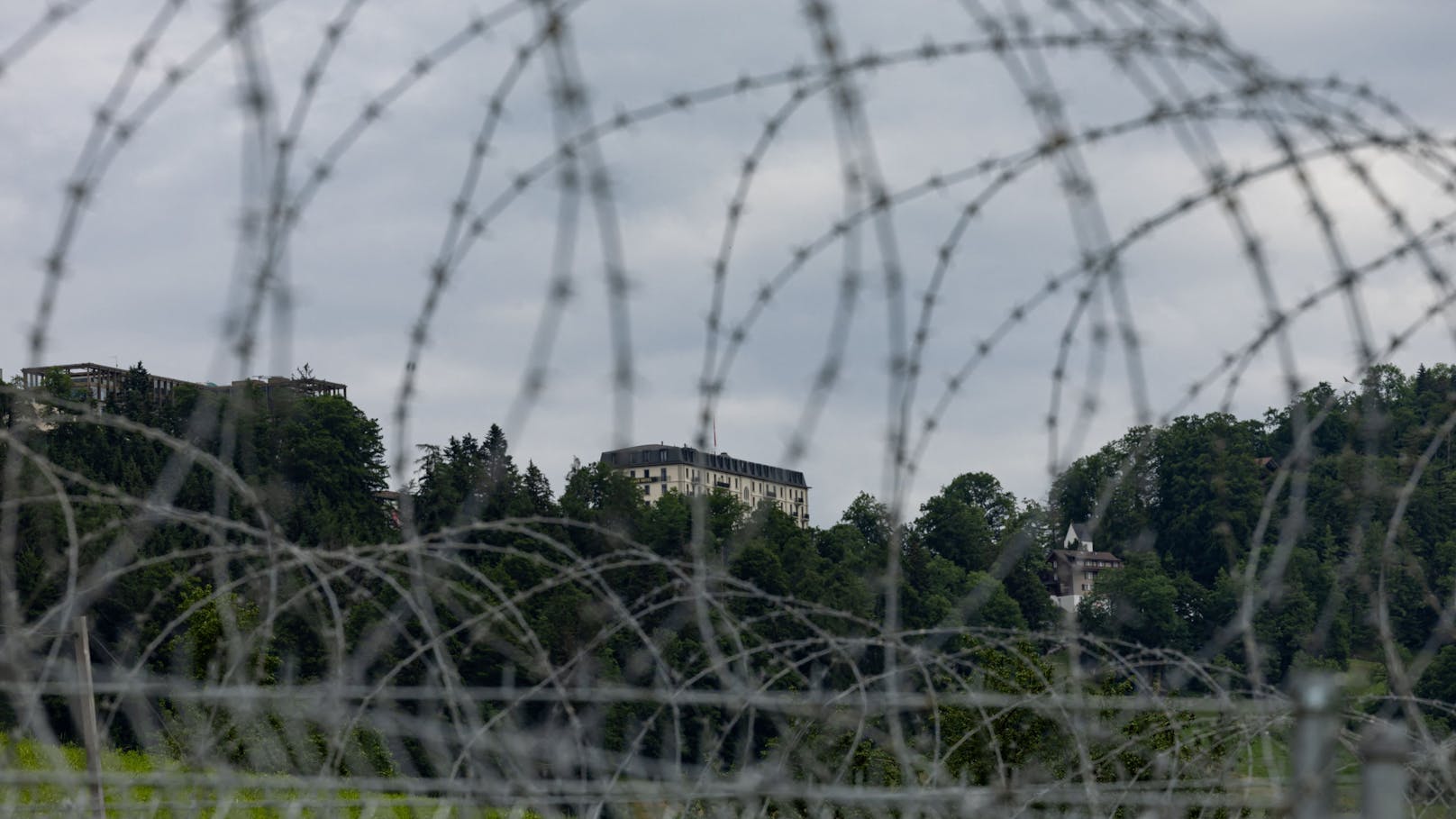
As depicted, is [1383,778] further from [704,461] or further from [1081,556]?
[1081,556]

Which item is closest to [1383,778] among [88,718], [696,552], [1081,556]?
[696,552]

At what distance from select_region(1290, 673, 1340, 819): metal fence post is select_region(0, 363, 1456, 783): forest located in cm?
113

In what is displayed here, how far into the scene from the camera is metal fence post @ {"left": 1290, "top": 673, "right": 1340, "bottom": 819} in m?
1.76

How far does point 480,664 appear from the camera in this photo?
35188mm

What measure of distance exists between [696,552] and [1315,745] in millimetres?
1770

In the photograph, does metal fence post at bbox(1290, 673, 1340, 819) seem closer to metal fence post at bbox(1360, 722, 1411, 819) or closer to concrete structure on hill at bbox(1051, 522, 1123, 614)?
metal fence post at bbox(1360, 722, 1411, 819)

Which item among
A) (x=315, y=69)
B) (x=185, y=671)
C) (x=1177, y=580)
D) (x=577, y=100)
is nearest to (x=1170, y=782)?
(x=577, y=100)

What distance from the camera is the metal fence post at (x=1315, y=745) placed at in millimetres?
1762

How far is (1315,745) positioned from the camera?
5.84ft

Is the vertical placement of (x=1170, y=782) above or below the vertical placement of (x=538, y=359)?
below

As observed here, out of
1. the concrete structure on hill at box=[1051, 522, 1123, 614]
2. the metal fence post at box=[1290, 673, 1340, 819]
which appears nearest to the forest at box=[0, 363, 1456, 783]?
the concrete structure on hill at box=[1051, 522, 1123, 614]

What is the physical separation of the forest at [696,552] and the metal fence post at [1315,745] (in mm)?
1128

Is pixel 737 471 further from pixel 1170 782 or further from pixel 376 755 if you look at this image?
pixel 376 755

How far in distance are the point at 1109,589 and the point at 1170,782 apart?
37.6 meters
